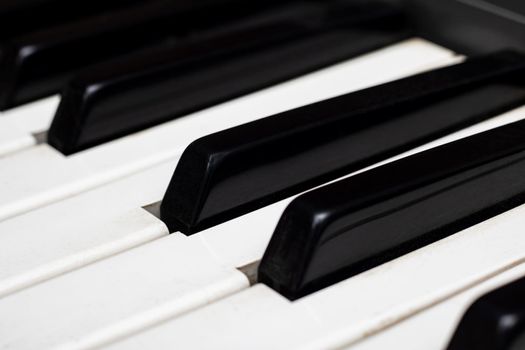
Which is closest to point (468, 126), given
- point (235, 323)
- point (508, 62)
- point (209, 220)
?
point (508, 62)

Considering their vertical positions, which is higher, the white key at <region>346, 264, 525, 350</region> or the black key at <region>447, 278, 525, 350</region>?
the black key at <region>447, 278, 525, 350</region>

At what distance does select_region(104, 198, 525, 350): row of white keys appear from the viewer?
2.95 ft

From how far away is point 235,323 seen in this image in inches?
36.0

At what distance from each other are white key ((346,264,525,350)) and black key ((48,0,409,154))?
19.9 inches

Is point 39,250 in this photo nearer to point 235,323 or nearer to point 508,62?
point 235,323

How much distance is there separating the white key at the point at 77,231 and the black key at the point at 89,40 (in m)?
0.31

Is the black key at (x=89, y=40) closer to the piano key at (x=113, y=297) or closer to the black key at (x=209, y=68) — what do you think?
the black key at (x=209, y=68)

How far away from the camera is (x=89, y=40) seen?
4.79 ft

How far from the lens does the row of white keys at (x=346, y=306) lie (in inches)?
35.4

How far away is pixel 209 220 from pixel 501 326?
1.18ft

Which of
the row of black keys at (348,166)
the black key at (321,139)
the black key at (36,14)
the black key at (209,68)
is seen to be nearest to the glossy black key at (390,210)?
the row of black keys at (348,166)

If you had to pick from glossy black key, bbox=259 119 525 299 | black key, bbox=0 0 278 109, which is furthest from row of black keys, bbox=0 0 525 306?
black key, bbox=0 0 278 109

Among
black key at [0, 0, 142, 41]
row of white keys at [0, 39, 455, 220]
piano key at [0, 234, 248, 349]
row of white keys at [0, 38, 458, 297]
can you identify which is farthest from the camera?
black key at [0, 0, 142, 41]

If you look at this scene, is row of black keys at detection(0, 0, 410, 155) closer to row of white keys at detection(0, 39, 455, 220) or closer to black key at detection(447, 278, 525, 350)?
row of white keys at detection(0, 39, 455, 220)
